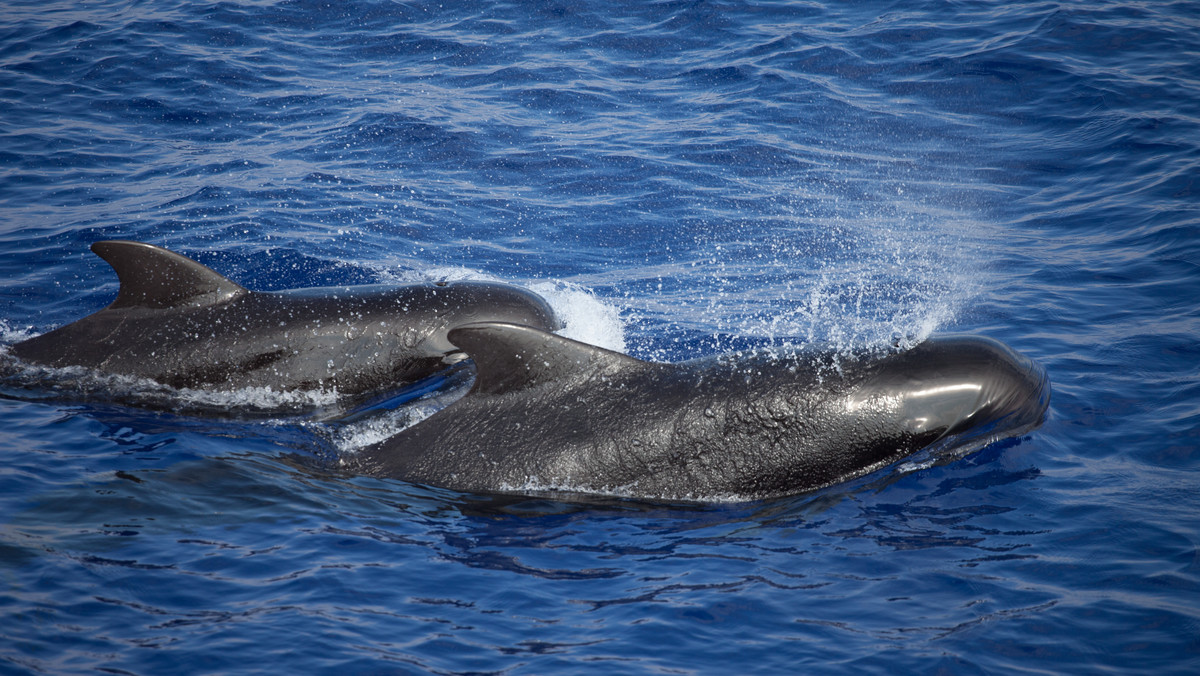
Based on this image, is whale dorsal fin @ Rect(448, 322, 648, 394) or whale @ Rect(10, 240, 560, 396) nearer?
whale dorsal fin @ Rect(448, 322, 648, 394)

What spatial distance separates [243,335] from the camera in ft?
33.6

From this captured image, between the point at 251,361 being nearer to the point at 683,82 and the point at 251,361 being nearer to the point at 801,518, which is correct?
the point at 801,518

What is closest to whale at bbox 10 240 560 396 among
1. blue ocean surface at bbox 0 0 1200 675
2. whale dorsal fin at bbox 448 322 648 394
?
blue ocean surface at bbox 0 0 1200 675

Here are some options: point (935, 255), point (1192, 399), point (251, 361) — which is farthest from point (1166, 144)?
point (251, 361)

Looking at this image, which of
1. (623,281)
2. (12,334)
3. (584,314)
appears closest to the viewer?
(12,334)

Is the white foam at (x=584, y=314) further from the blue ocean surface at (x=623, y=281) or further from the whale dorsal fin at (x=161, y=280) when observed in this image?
the whale dorsal fin at (x=161, y=280)

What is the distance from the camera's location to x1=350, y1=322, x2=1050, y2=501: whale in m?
7.58

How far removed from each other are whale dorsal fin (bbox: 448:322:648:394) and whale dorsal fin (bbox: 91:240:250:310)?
13.0 feet

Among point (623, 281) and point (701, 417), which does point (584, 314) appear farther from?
point (701, 417)

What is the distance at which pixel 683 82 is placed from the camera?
19734 mm

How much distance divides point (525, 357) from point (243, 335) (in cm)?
403

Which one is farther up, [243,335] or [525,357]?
[525,357]

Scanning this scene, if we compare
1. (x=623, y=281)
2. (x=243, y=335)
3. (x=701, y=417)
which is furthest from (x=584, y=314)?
(x=701, y=417)

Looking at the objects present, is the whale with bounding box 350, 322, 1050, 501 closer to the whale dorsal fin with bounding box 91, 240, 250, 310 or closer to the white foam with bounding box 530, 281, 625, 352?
the white foam with bounding box 530, 281, 625, 352
